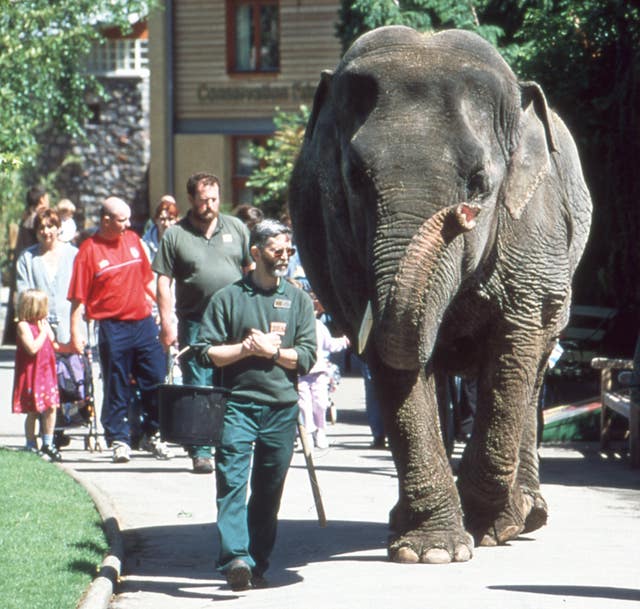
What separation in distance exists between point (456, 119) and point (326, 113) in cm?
110

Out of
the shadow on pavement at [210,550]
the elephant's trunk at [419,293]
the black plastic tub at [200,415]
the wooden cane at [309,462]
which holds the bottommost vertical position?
the shadow on pavement at [210,550]

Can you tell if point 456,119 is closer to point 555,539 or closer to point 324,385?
point 555,539

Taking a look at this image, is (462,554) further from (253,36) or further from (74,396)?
(253,36)

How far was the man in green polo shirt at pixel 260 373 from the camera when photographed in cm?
931

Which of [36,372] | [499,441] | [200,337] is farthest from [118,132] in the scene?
[200,337]

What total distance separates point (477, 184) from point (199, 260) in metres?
4.92

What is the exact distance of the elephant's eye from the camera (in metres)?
9.43

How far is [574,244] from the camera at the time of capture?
1093cm

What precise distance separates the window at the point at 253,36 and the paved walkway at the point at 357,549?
2587 centimetres

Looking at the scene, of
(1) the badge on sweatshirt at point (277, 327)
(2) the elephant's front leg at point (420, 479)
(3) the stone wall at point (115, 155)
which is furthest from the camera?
(3) the stone wall at point (115, 155)

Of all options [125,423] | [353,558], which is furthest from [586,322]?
[353,558]

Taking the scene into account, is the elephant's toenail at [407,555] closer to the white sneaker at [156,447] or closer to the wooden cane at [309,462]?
the wooden cane at [309,462]

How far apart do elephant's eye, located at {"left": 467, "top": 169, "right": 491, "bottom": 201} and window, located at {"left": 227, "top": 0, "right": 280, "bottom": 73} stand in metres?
30.7

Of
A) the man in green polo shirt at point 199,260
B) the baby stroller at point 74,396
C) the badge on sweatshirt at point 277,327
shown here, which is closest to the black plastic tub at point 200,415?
the badge on sweatshirt at point 277,327
